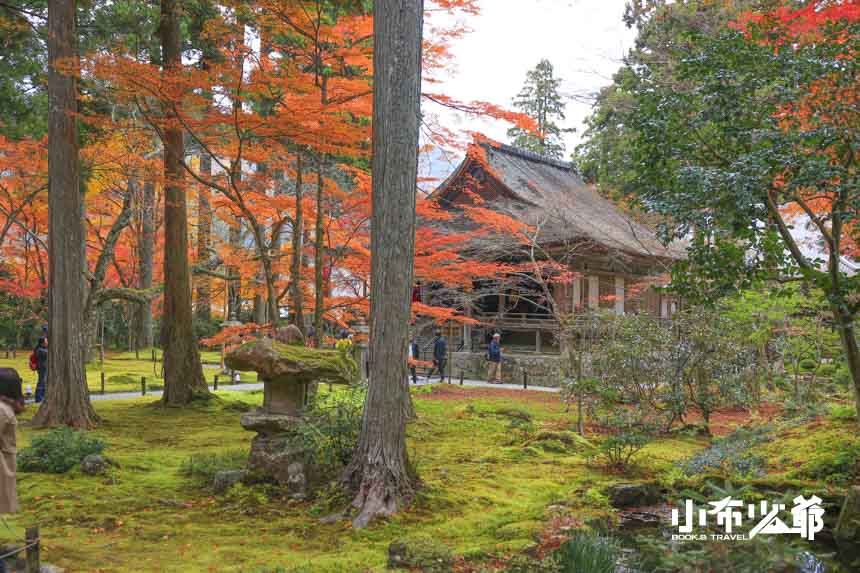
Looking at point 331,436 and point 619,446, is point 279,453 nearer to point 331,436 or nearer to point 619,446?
point 331,436

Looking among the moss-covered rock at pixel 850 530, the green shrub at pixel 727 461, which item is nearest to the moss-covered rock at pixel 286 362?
the green shrub at pixel 727 461

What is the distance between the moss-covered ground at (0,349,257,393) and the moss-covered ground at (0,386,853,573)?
6562 mm

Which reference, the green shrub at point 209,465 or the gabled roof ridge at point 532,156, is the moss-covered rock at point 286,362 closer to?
the green shrub at point 209,465

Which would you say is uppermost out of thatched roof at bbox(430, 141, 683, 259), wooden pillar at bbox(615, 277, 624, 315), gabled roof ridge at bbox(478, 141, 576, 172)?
gabled roof ridge at bbox(478, 141, 576, 172)

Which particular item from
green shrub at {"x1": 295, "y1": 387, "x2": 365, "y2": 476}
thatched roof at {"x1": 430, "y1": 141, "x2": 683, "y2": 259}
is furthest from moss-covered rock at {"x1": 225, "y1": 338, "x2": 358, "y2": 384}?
thatched roof at {"x1": 430, "y1": 141, "x2": 683, "y2": 259}

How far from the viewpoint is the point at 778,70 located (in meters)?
6.14

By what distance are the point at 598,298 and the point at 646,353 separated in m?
11.0

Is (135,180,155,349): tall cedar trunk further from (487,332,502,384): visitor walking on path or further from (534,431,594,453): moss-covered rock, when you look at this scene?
(534,431,594,453): moss-covered rock

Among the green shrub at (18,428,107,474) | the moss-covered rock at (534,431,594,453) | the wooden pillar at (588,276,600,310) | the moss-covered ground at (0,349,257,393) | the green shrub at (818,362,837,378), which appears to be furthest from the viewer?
the wooden pillar at (588,276,600,310)

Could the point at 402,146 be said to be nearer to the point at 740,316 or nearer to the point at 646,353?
the point at 646,353

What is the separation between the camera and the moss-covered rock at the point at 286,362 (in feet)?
22.4

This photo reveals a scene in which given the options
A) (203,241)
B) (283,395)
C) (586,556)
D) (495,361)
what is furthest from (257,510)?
(203,241)

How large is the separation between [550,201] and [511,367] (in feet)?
16.4

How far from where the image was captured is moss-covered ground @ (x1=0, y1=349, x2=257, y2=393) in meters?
16.6
